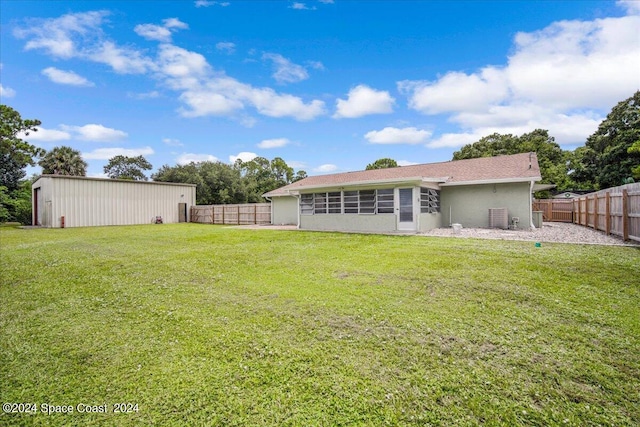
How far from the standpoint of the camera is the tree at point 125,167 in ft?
158

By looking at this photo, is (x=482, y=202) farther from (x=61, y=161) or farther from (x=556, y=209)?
(x=61, y=161)

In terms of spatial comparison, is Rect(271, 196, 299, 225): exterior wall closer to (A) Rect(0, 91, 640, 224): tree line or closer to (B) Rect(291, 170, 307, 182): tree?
(A) Rect(0, 91, 640, 224): tree line

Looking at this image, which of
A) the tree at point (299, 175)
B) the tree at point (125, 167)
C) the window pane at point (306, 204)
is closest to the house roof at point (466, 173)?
the window pane at point (306, 204)

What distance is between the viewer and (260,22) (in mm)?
12906

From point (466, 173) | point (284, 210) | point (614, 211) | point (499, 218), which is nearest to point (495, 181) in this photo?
point (499, 218)

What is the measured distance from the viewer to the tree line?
25.2 meters

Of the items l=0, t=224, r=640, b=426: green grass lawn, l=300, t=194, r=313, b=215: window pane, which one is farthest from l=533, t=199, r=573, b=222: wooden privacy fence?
l=0, t=224, r=640, b=426: green grass lawn

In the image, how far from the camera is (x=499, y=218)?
1388 centimetres

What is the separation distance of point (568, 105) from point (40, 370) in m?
28.1

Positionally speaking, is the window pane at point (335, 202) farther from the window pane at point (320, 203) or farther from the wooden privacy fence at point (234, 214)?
the wooden privacy fence at point (234, 214)

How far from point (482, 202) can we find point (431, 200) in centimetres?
249

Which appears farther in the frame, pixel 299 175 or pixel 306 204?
pixel 299 175

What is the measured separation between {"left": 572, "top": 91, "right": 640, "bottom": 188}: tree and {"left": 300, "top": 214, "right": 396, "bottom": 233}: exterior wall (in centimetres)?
2315

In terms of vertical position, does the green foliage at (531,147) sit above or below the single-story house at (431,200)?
above
